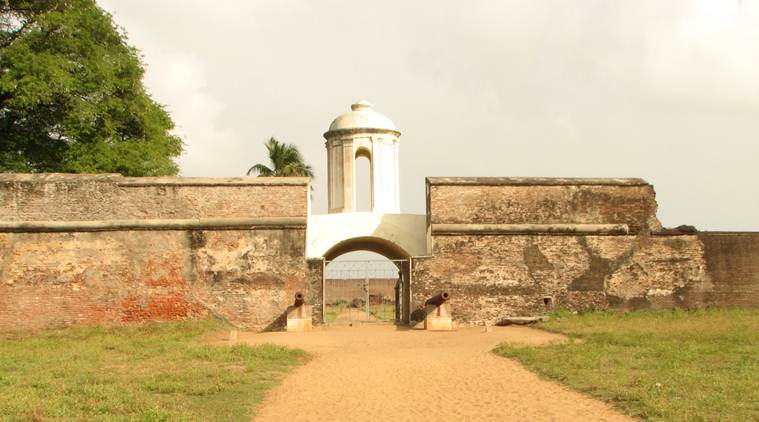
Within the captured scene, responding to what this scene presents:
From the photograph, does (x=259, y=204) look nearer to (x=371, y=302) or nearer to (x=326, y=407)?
(x=326, y=407)

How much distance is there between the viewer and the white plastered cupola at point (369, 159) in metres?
17.2

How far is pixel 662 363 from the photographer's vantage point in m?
9.19

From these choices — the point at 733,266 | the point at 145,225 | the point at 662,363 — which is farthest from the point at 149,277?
the point at 733,266

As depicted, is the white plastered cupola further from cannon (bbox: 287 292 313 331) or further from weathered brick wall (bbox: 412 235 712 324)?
cannon (bbox: 287 292 313 331)

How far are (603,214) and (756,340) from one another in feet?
17.4

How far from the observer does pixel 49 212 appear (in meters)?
14.9

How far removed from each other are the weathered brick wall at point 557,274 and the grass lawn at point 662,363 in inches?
37.5

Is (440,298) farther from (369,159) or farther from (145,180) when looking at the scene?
(145,180)

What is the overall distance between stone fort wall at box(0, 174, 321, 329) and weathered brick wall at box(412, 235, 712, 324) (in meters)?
2.70

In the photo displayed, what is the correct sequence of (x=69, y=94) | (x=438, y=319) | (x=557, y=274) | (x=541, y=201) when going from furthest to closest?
(x=69, y=94) → (x=541, y=201) → (x=557, y=274) → (x=438, y=319)

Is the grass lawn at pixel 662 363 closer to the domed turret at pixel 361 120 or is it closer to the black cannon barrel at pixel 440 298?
the black cannon barrel at pixel 440 298

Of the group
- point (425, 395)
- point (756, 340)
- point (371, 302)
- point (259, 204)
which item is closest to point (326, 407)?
point (425, 395)

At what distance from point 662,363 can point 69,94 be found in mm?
15148

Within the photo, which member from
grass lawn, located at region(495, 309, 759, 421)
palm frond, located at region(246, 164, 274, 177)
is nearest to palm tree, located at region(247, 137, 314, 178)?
palm frond, located at region(246, 164, 274, 177)
